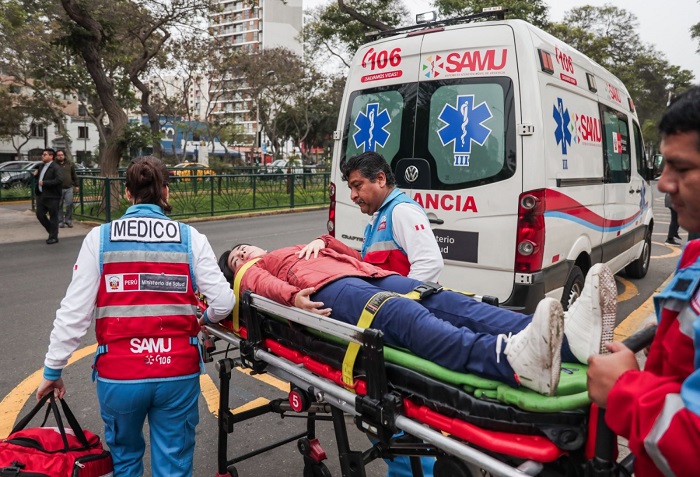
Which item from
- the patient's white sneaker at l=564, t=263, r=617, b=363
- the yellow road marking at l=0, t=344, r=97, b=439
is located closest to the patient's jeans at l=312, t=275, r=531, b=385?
the patient's white sneaker at l=564, t=263, r=617, b=363

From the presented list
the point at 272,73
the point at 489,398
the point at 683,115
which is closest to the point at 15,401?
the point at 489,398

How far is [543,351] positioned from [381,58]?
3.68 m

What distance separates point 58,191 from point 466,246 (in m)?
8.61

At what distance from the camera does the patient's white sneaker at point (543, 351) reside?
1704 millimetres

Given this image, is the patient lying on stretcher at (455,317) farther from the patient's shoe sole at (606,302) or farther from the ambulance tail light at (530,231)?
the ambulance tail light at (530,231)

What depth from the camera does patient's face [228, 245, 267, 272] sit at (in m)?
3.44

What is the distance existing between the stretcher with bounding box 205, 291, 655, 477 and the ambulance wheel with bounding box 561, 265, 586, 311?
282cm

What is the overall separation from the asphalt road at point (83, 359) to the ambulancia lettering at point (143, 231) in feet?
4.91

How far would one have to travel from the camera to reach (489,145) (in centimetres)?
425

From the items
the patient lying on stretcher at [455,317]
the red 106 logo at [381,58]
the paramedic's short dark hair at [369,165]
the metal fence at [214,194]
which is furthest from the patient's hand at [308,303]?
the metal fence at [214,194]

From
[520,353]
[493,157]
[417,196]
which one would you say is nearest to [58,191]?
[417,196]

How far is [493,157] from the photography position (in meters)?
4.24

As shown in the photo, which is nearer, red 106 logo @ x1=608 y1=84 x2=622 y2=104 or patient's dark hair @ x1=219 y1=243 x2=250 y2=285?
patient's dark hair @ x1=219 y1=243 x2=250 y2=285

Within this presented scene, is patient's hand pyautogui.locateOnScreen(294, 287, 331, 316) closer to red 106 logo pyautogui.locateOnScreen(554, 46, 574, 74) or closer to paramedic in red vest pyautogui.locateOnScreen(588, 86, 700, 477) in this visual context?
paramedic in red vest pyautogui.locateOnScreen(588, 86, 700, 477)
